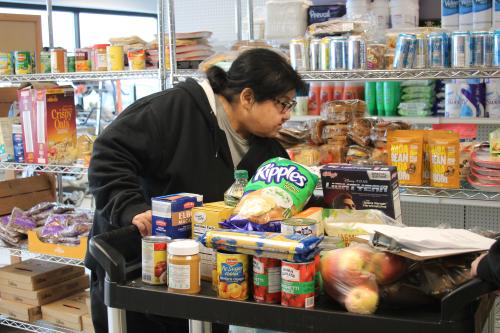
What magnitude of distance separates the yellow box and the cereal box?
0.47 metres

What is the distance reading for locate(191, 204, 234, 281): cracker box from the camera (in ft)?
4.64

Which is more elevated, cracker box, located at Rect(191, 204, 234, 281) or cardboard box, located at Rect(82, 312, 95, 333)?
cracker box, located at Rect(191, 204, 234, 281)

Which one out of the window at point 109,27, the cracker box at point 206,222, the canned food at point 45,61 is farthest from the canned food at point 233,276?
the window at point 109,27

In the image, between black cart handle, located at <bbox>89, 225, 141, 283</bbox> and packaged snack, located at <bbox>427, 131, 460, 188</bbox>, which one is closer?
black cart handle, located at <bbox>89, 225, 141, 283</bbox>

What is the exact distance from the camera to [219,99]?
2238mm

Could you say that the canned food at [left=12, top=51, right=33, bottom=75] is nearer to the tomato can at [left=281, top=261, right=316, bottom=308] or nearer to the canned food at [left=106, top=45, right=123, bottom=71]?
the canned food at [left=106, top=45, right=123, bottom=71]

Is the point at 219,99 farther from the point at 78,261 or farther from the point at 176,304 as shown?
the point at 78,261

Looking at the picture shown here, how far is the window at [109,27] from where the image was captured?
1255 cm

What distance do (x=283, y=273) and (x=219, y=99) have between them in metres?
1.12

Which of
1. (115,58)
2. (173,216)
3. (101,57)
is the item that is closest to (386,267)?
(173,216)

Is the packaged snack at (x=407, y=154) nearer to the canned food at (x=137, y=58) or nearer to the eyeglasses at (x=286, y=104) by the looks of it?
the eyeglasses at (x=286, y=104)

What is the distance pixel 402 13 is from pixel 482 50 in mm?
1935

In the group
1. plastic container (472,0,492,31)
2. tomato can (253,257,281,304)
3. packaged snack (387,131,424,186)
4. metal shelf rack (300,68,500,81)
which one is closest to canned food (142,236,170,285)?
tomato can (253,257,281,304)

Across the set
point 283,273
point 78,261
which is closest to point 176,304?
point 283,273
